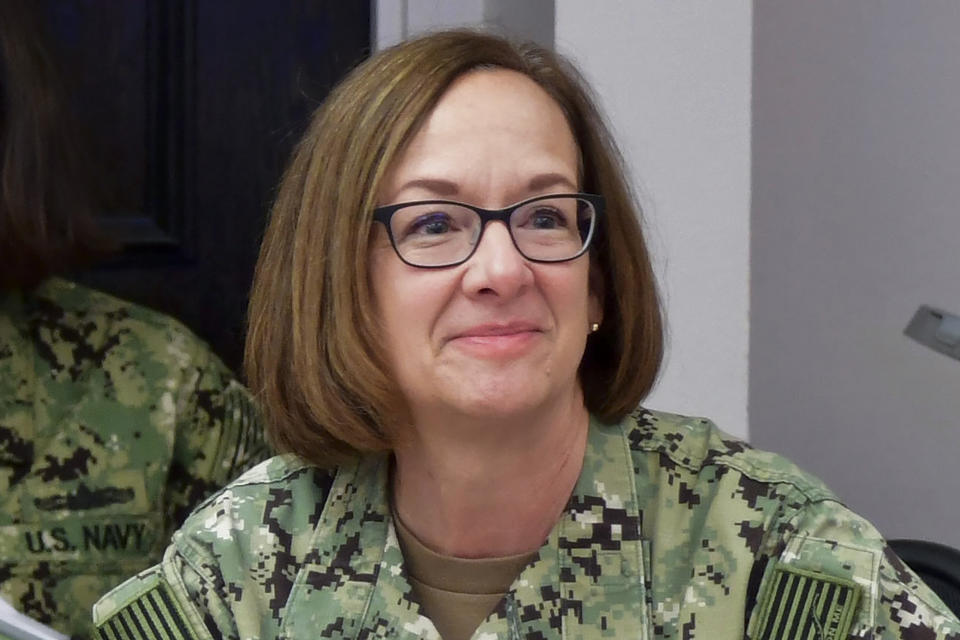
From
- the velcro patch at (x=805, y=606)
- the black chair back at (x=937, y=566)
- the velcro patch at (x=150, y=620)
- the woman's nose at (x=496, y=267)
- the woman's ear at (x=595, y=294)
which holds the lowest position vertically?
the velcro patch at (x=150, y=620)

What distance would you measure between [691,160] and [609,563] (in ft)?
2.38

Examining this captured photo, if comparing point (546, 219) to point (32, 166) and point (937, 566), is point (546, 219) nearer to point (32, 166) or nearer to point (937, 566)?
point (937, 566)

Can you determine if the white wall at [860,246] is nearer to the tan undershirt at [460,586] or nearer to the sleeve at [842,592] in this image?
the sleeve at [842,592]

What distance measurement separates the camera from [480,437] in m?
1.16

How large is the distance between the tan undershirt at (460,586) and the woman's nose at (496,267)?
259mm

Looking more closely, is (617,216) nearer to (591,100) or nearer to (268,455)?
(591,100)

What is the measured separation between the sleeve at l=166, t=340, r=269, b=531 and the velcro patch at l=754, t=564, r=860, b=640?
29.4 inches

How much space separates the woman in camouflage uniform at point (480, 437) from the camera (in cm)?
111

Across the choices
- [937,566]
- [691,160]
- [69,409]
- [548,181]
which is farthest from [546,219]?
[69,409]

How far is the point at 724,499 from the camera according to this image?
1.17m

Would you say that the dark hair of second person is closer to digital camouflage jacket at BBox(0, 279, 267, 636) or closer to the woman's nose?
digital camouflage jacket at BBox(0, 279, 267, 636)

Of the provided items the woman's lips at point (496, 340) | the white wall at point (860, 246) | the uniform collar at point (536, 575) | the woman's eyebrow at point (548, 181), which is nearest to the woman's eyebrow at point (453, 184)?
the woman's eyebrow at point (548, 181)

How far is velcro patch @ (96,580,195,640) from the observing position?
47.7 inches

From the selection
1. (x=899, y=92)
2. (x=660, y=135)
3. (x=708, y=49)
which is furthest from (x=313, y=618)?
(x=899, y=92)
